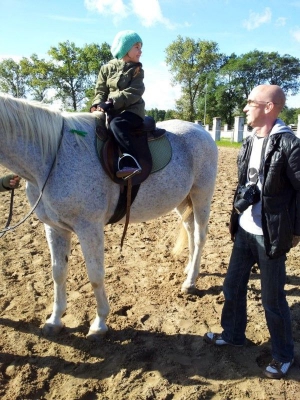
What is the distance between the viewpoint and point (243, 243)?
263cm

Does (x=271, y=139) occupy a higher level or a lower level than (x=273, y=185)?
higher

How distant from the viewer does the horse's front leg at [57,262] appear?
9.91 ft

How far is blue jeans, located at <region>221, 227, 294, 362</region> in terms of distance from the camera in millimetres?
2383

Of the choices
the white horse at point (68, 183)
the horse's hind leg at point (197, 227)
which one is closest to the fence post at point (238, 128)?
the horse's hind leg at point (197, 227)

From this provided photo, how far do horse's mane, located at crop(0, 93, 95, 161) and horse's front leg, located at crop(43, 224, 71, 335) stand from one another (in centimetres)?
80

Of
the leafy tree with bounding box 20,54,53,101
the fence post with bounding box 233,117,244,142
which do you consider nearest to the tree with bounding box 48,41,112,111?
the leafy tree with bounding box 20,54,53,101

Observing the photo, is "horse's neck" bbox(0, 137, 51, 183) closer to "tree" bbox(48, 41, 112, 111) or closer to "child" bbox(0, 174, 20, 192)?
"child" bbox(0, 174, 20, 192)

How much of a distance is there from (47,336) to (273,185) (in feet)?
7.75

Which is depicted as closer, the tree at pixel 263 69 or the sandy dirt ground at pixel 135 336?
the sandy dirt ground at pixel 135 336

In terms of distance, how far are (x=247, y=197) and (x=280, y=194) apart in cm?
22

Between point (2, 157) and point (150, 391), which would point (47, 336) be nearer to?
point (150, 391)

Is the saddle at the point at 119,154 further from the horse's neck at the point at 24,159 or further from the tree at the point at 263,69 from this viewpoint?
the tree at the point at 263,69

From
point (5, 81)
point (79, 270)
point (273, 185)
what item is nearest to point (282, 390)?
point (273, 185)

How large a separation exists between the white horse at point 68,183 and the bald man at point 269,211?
2.84ft
